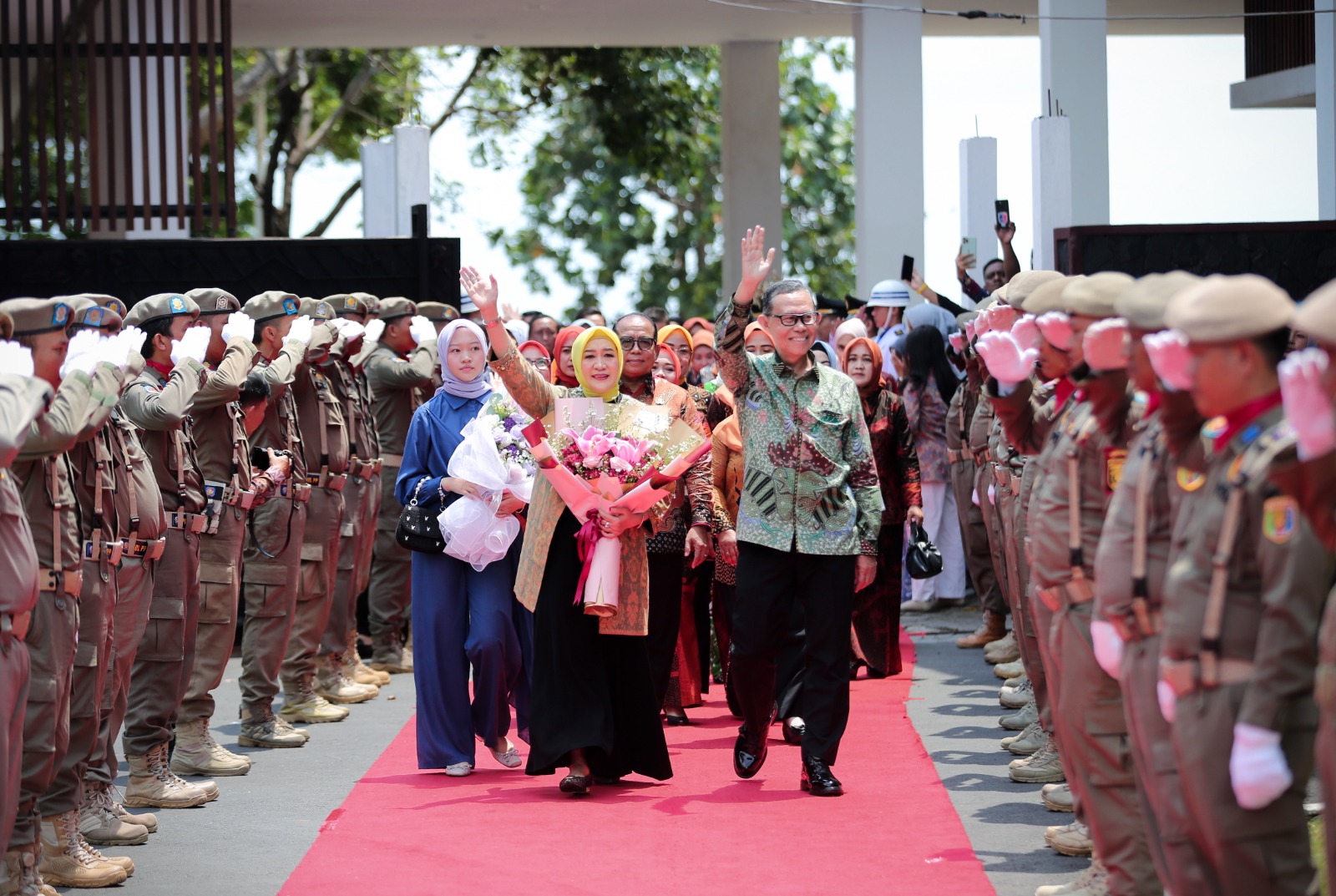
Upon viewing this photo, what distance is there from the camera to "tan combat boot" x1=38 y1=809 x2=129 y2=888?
608 cm

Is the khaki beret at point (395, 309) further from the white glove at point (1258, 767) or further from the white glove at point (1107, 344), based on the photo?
the white glove at point (1258, 767)

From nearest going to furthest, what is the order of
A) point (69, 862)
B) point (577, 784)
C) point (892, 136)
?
1. point (69, 862)
2. point (577, 784)
3. point (892, 136)

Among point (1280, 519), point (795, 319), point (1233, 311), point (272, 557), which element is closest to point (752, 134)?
point (272, 557)

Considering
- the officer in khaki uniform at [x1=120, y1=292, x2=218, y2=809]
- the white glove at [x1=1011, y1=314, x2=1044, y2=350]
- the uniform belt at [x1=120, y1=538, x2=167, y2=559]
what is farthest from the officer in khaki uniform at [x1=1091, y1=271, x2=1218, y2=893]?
the officer in khaki uniform at [x1=120, y1=292, x2=218, y2=809]

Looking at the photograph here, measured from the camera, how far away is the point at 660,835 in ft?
21.8

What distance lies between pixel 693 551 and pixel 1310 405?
16.2 feet

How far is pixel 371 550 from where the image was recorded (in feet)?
34.6

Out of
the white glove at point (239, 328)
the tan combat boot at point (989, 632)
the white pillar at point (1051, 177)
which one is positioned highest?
the white pillar at point (1051, 177)

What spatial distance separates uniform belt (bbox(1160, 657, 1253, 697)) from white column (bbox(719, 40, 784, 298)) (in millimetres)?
16217

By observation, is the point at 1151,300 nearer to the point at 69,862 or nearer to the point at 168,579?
the point at 69,862

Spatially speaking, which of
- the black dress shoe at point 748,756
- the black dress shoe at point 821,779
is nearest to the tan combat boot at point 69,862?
the black dress shoe at point 748,756

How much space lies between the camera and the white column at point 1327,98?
572 inches

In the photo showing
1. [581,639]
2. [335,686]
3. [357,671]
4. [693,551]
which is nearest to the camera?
[581,639]

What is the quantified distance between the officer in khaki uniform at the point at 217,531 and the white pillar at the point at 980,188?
885 cm
